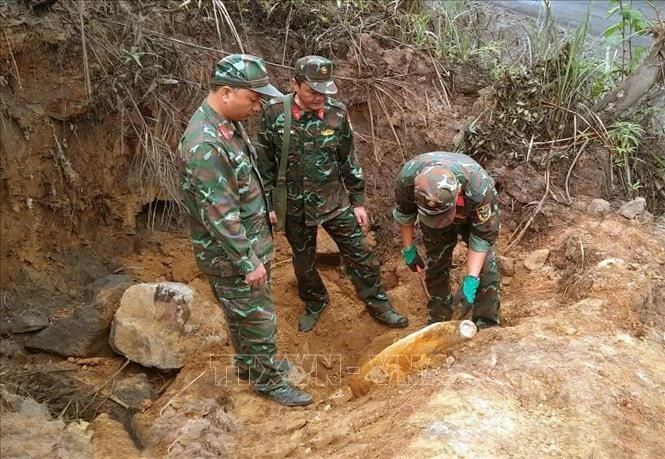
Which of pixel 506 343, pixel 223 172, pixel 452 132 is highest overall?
pixel 223 172

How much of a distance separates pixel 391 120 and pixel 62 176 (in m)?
2.48

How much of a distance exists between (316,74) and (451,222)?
42.6 inches

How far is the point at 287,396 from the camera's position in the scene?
347 cm

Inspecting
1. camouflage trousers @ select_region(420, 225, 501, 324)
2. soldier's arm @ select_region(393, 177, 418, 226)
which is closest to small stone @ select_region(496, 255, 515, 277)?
camouflage trousers @ select_region(420, 225, 501, 324)

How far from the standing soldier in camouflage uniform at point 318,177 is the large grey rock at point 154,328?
0.82 metres

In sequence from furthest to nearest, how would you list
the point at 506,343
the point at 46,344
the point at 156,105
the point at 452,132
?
the point at 452,132
the point at 156,105
the point at 46,344
the point at 506,343

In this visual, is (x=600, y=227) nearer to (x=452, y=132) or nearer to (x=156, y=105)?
(x=452, y=132)

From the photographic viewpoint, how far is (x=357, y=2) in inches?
211

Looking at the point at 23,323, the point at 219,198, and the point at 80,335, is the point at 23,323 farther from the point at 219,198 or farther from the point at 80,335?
the point at 219,198

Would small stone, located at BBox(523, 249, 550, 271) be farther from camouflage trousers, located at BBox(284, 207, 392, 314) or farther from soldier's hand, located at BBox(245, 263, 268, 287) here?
soldier's hand, located at BBox(245, 263, 268, 287)

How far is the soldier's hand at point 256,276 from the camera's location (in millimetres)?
3023

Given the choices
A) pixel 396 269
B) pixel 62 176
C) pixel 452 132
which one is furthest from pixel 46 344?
pixel 452 132

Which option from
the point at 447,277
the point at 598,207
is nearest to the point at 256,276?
the point at 447,277

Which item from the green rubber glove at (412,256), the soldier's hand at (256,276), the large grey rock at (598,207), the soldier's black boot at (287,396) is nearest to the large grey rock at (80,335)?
the soldier's black boot at (287,396)
